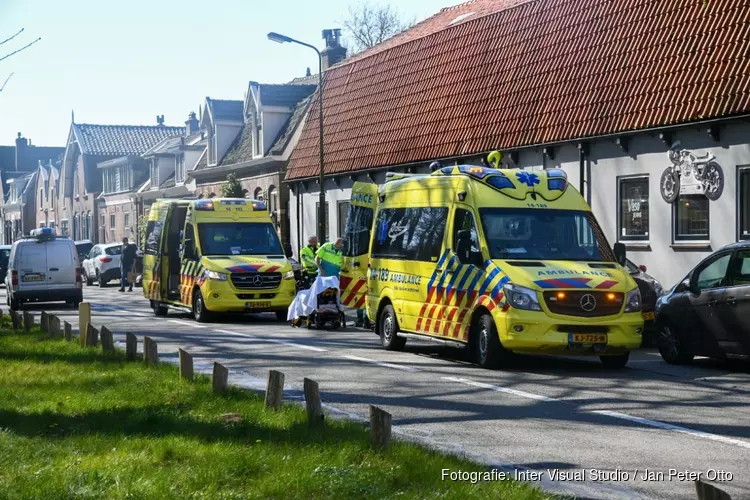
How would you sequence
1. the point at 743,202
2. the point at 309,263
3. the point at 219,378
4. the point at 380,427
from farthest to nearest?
the point at 309,263
the point at 743,202
the point at 219,378
the point at 380,427

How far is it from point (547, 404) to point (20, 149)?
116655 mm

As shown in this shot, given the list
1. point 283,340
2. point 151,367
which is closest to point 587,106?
point 283,340

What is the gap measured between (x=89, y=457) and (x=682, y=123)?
1689 cm

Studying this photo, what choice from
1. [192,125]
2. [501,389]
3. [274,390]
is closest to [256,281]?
[501,389]

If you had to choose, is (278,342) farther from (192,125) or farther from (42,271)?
(192,125)

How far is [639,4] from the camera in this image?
83.3ft

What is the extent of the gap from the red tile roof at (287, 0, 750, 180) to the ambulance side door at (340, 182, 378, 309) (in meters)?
5.78

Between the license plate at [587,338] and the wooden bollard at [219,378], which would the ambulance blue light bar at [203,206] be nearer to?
the license plate at [587,338]

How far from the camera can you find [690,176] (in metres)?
22.9

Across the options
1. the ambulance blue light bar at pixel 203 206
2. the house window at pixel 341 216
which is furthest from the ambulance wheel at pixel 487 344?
the house window at pixel 341 216

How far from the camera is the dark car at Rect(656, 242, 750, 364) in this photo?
13977 mm

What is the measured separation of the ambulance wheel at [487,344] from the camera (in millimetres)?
14367

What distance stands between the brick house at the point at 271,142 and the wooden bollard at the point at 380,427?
37539 millimetres

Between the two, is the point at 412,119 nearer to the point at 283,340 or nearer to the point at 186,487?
the point at 283,340
